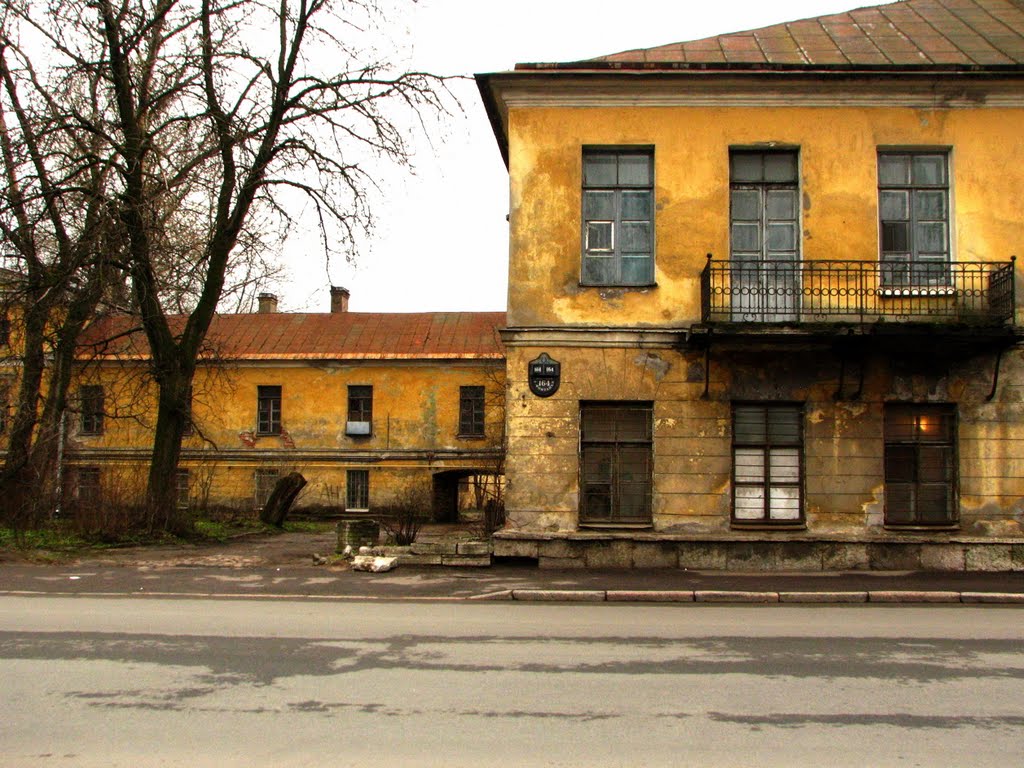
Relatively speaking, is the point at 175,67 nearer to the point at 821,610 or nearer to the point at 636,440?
the point at 636,440

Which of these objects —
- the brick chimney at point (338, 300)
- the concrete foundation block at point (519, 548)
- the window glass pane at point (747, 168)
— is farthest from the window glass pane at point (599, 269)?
the brick chimney at point (338, 300)

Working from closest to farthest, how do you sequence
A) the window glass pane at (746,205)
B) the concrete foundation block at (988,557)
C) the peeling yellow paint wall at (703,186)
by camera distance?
the concrete foundation block at (988,557) < the peeling yellow paint wall at (703,186) < the window glass pane at (746,205)

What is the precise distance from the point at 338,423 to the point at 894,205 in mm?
24377

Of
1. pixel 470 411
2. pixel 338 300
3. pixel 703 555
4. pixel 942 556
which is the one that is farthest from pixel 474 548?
pixel 338 300

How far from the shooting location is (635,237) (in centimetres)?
1495

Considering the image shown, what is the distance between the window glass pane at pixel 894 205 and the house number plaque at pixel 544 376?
227 inches

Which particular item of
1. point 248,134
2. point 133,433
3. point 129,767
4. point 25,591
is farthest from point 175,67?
point 133,433

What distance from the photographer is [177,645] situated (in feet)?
26.8

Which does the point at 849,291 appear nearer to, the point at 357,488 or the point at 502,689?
the point at 502,689

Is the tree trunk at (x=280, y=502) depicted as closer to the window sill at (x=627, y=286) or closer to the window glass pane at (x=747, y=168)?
the window sill at (x=627, y=286)

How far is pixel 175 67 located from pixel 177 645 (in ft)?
43.1

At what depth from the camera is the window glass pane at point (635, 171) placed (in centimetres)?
1502

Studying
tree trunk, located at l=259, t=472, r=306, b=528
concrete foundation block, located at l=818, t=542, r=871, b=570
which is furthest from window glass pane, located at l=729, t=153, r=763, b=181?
tree trunk, located at l=259, t=472, r=306, b=528

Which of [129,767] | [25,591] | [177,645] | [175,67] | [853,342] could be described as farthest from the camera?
[175,67]
